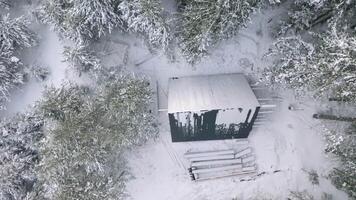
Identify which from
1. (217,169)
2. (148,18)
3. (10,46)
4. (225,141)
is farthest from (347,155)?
(10,46)

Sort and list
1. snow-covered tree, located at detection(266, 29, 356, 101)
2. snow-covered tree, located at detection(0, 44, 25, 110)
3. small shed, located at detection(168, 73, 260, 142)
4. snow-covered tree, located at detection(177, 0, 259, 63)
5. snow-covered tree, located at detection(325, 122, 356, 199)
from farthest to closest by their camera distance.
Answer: snow-covered tree, located at detection(0, 44, 25, 110) → small shed, located at detection(168, 73, 260, 142) → snow-covered tree, located at detection(177, 0, 259, 63) → snow-covered tree, located at detection(325, 122, 356, 199) → snow-covered tree, located at detection(266, 29, 356, 101)

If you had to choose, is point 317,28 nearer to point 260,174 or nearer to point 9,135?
point 260,174

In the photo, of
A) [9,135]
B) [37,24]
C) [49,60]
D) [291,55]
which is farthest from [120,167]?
[291,55]

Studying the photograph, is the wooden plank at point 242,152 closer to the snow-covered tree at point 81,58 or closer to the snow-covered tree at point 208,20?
the snow-covered tree at point 208,20

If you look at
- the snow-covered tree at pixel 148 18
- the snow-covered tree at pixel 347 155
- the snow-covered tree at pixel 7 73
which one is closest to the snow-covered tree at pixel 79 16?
the snow-covered tree at pixel 148 18

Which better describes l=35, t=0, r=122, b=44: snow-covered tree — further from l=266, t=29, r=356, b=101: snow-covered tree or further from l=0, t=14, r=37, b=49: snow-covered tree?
l=266, t=29, r=356, b=101: snow-covered tree

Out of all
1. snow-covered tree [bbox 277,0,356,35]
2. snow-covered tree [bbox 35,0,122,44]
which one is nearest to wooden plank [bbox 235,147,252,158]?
snow-covered tree [bbox 277,0,356,35]
